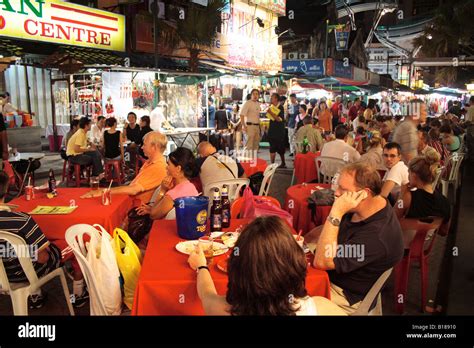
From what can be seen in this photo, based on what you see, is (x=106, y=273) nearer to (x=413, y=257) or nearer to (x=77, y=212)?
(x=77, y=212)

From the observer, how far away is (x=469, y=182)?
10141 mm

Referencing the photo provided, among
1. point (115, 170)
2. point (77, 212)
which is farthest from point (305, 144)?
point (77, 212)

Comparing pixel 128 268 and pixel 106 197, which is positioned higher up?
pixel 106 197

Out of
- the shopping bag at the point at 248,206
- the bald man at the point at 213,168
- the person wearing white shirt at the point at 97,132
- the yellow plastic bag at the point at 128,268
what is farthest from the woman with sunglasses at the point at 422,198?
the person wearing white shirt at the point at 97,132

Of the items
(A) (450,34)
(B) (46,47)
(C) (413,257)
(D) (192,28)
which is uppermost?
(A) (450,34)

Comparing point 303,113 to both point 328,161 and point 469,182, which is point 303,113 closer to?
point 469,182

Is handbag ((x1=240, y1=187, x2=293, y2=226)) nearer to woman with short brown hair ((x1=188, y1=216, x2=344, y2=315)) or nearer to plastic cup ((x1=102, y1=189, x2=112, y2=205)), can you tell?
plastic cup ((x1=102, y1=189, x2=112, y2=205))

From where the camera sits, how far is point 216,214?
3.58 m

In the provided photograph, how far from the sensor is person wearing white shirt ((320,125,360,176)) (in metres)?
7.07

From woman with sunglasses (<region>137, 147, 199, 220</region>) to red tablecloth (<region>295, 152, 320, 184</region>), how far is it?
405cm

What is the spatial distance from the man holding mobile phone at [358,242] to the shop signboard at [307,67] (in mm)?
16672

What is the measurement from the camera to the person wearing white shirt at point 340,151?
7074mm

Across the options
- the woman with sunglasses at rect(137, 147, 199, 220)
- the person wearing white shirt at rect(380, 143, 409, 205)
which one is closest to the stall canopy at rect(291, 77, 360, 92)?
the person wearing white shirt at rect(380, 143, 409, 205)

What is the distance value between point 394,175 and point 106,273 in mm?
3654
